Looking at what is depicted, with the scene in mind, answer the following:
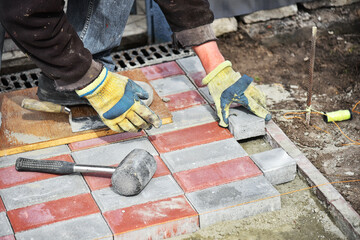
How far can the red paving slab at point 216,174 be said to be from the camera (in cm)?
327

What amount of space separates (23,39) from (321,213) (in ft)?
6.57

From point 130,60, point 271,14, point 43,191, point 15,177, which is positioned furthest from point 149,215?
point 271,14

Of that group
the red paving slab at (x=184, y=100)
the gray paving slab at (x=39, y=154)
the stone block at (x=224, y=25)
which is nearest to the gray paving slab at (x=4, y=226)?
the gray paving slab at (x=39, y=154)

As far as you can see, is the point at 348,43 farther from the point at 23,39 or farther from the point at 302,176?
the point at 23,39

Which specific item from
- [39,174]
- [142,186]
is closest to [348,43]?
[142,186]

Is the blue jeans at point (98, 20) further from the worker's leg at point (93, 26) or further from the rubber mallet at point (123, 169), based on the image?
the rubber mallet at point (123, 169)

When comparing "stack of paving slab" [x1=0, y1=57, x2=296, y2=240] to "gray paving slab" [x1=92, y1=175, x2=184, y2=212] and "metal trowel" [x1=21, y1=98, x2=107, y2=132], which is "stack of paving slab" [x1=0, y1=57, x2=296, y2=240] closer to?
"gray paving slab" [x1=92, y1=175, x2=184, y2=212]

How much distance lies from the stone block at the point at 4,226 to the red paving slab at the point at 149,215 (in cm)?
54

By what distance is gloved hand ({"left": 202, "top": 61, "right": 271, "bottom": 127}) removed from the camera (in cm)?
362

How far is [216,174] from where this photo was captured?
11.0 feet

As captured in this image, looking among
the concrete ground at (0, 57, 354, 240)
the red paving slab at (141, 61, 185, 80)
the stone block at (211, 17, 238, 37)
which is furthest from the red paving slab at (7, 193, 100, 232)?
the stone block at (211, 17, 238, 37)

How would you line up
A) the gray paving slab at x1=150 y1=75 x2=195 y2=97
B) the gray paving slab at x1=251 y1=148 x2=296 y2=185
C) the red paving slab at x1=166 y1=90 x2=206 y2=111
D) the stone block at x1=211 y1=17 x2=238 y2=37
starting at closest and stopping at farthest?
the gray paving slab at x1=251 y1=148 x2=296 y2=185, the red paving slab at x1=166 y1=90 x2=206 y2=111, the gray paving slab at x1=150 y1=75 x2=195 y2=97, the stone block at x1=211 y1=17 x2=238 y2=37

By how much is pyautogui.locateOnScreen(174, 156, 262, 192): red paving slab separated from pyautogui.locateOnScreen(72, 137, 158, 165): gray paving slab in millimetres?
329

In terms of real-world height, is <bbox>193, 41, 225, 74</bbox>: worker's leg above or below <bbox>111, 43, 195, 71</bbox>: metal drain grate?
above
